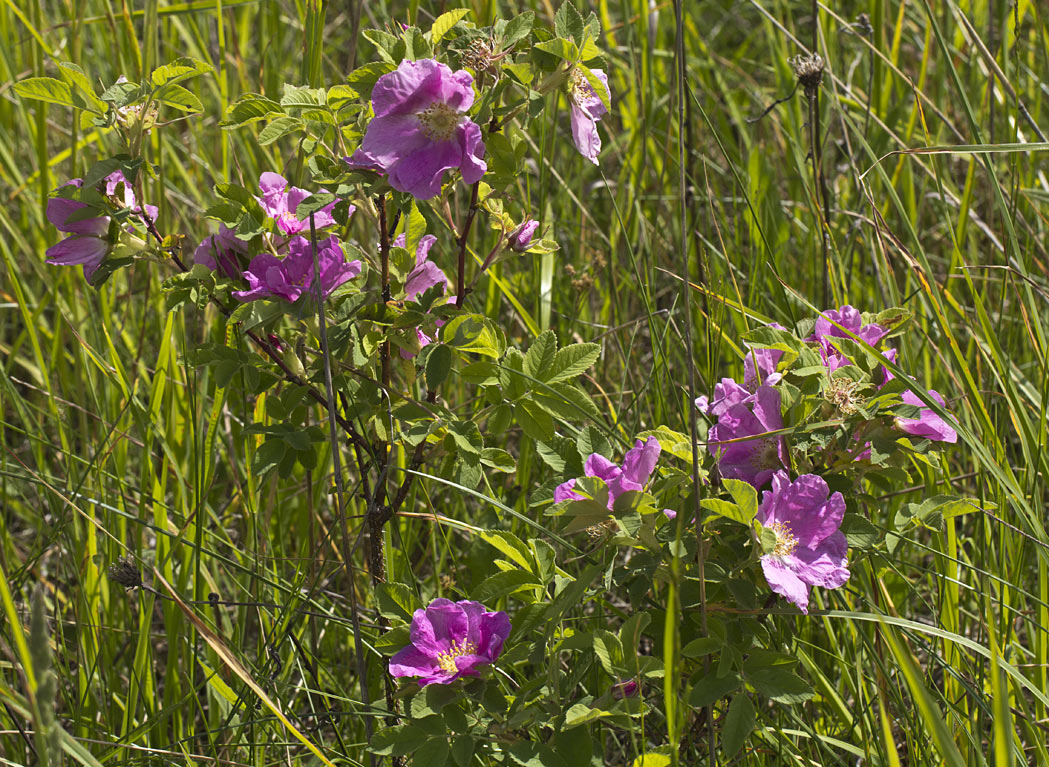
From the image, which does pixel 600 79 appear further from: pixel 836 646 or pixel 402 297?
pixel 836 646

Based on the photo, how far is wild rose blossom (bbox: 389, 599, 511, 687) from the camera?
0.99m

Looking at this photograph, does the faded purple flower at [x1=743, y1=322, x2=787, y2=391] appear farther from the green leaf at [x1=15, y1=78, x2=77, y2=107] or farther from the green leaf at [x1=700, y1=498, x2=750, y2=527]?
the green leaf at [x1=15, y1=78, x2=77, y2=107]

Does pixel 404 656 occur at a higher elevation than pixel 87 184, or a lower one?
lower

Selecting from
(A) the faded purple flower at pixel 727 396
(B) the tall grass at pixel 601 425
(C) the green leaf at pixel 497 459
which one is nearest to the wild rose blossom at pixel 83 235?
(B) the tall grass at pixel 601 425

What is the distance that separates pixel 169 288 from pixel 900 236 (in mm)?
1691

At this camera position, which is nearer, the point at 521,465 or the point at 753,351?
the point at 753,351

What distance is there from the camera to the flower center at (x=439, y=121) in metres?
0.96

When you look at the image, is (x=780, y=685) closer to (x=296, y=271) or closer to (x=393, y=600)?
(x=393, y=600)

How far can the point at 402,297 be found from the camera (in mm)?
1170

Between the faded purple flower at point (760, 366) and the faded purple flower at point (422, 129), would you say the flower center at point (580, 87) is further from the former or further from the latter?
the faded purple flower at point (760, 366)

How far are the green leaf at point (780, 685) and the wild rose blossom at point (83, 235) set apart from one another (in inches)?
31.9

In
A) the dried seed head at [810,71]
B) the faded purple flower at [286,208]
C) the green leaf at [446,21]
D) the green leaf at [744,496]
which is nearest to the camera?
the green leaf at [744,496]

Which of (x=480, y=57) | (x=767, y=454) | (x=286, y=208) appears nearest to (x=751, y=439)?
(x=767, y=454)

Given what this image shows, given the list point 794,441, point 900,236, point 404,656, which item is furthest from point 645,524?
point 900,236
